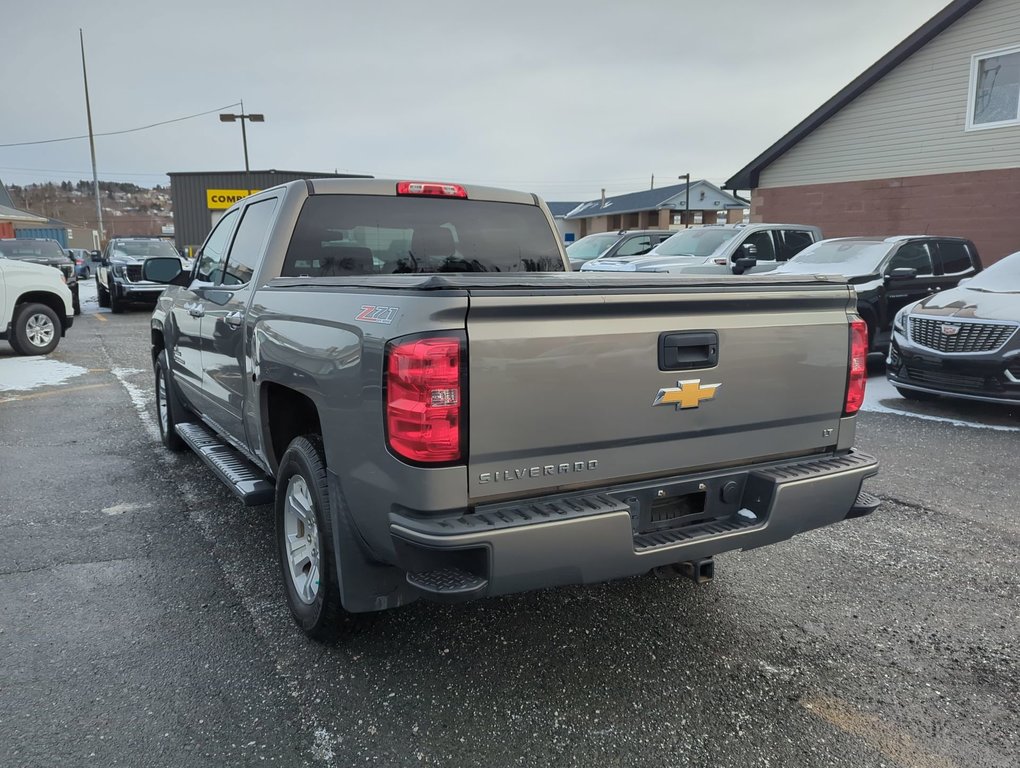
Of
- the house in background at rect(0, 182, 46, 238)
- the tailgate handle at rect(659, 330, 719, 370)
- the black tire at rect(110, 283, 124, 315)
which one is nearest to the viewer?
the tailgate handle at rect(659, 330, 719, 370)

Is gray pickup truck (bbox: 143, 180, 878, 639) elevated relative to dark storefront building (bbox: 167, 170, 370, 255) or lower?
lower

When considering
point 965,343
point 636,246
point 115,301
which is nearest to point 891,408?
point 965,343

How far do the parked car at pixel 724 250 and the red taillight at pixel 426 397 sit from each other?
10.2 m

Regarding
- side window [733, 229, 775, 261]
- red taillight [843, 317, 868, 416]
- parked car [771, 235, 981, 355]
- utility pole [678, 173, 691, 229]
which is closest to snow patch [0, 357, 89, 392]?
red taillight [843, 317, 868, 416]

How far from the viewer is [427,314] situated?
92.5 inches

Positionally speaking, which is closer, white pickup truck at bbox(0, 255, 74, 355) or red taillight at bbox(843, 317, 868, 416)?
red taillight at bbox(843, 317, 868, 416)

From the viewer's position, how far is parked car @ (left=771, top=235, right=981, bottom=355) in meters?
10.0

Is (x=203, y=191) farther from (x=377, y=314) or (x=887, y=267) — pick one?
(x=377, y=314)

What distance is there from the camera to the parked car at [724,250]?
1249cm

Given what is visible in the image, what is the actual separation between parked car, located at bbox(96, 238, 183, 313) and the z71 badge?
17.1 metres

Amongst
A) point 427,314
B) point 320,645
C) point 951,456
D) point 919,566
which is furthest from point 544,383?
point 951,456

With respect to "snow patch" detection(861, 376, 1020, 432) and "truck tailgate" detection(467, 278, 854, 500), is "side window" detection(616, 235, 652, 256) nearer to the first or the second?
"snow patch" detection(861, 376, 1020, 432)

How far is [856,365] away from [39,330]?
40.3ft

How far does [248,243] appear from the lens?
4277mm
